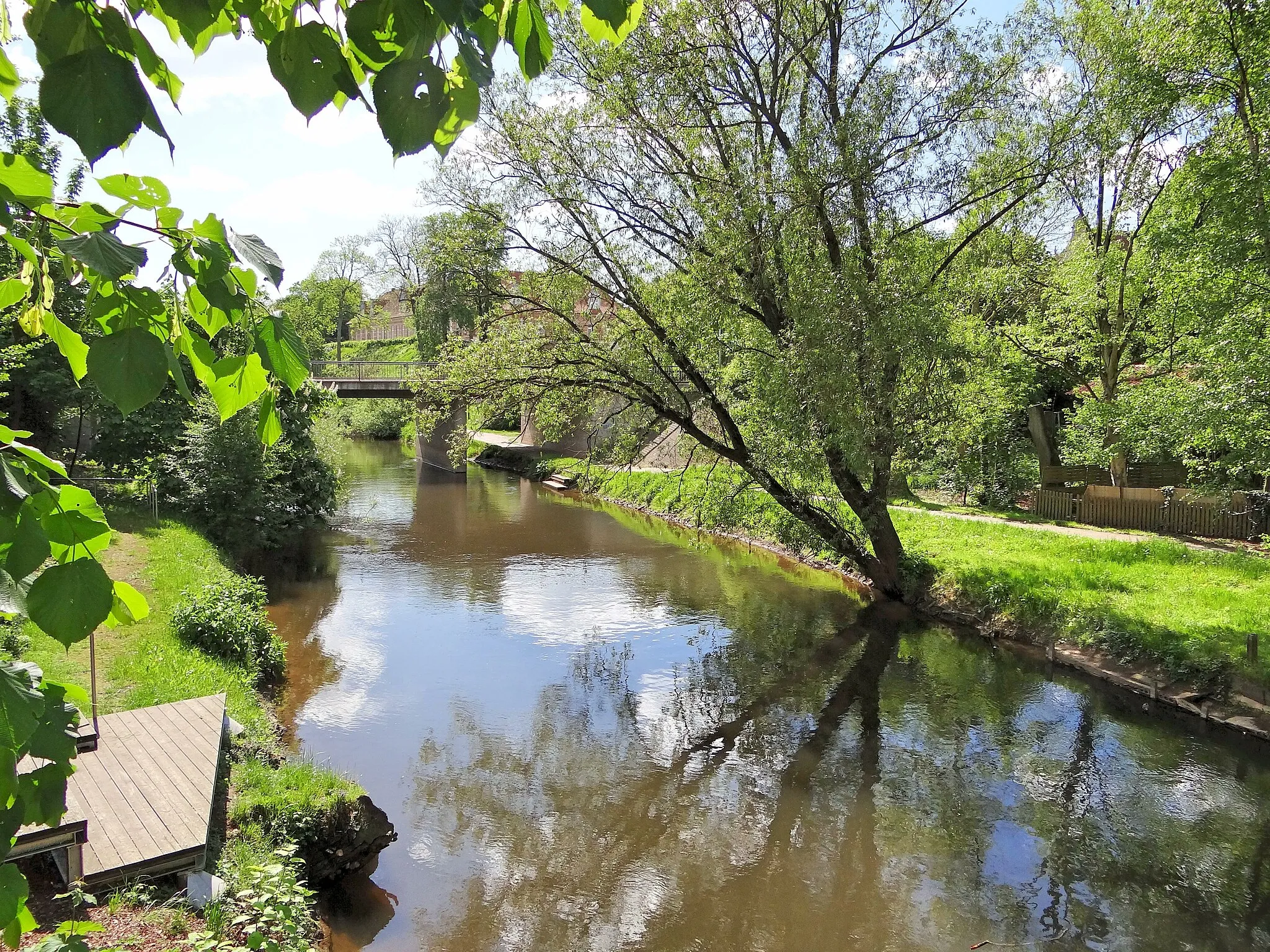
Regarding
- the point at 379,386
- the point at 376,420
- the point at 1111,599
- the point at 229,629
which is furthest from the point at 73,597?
the point at 376,420

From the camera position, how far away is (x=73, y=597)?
935 mm

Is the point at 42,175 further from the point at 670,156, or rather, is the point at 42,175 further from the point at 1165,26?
the point at 1165,26

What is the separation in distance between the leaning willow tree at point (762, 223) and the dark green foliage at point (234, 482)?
6297 millimetres

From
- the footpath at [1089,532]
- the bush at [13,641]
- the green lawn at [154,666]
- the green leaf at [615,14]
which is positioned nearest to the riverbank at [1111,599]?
the footpath at [1089,532]

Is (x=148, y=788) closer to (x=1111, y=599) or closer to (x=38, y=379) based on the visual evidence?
(x=1111, y=599)

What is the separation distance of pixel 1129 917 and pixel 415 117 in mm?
8215

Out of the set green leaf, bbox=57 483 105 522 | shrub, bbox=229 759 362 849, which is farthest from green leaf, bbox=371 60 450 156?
shrub, bbox=229 759 362 849

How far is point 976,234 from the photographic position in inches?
587

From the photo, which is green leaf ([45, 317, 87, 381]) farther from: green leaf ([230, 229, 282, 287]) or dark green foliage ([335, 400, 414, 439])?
dark green foliage ([335, 400, 414, 439])

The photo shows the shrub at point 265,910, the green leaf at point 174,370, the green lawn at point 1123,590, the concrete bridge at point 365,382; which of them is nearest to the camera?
the green leaf at point 174,370

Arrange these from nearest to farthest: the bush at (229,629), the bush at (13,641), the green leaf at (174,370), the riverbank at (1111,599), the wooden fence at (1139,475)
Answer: the green leaf at (174,370)
the bush at (13,641)
the riverbank at (1111,599)
the bush at (229,629)
the wooden fence at (1139,475)

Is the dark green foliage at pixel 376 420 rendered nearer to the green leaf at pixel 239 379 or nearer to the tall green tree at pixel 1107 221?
the tall green tree at pixel 1107 221

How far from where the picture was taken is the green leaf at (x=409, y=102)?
100cm

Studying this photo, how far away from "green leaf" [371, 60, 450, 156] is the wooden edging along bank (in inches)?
465
